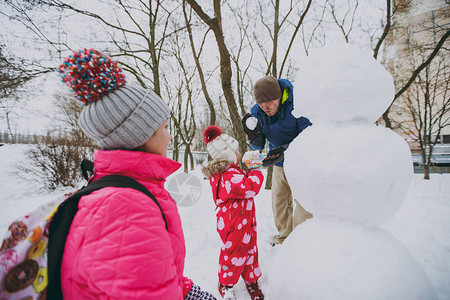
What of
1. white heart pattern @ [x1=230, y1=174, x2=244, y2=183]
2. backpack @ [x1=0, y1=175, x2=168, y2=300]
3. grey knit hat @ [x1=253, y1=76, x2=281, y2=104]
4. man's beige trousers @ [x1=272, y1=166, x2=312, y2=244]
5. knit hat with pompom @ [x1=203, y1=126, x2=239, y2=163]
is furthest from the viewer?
man's beige trousers @ [x1=272, y1=166, x2=312, y2=244]

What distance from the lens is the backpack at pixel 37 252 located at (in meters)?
0.55

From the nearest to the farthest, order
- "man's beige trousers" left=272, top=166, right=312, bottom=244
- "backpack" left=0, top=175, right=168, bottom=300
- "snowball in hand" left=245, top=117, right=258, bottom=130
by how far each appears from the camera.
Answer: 1. "backpack" left=0, top=175, right=168, bottom=300
2. "snowball in hand" left=245, top=117, right=258, bottom=130
3. "man's beige trousers" left=272, top=166, right=312, bottom=244

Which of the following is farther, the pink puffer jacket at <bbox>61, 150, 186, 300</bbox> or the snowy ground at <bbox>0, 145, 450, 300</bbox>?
the snowy ground at <bbox>0, 145, 450, 300</bbox>

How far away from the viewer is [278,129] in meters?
2.29

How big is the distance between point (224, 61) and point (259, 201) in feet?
10.1

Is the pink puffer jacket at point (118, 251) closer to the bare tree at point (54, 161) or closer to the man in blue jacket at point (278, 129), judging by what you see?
the man in blue jacket at point (278, 129)

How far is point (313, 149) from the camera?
93 centimetres

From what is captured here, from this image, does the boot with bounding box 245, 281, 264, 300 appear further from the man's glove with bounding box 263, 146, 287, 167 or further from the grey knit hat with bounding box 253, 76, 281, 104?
the grey knit hat with bounding box 253, 76, 281, 104

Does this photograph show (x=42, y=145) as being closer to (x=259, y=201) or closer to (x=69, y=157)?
(x=69, y=157)

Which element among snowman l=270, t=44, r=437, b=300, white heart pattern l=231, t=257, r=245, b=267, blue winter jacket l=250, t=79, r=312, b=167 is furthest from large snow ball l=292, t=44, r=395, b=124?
white heart pattern l=231, t=257, r=245, b=267

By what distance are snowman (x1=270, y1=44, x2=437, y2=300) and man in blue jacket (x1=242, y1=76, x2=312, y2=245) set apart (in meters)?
1.07

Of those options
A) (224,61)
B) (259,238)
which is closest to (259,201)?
(259,238)

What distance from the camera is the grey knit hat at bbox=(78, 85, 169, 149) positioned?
875 millimetres

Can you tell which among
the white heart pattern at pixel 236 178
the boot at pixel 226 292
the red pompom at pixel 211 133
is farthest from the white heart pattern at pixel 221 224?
the red pompom at pixel 211 133
